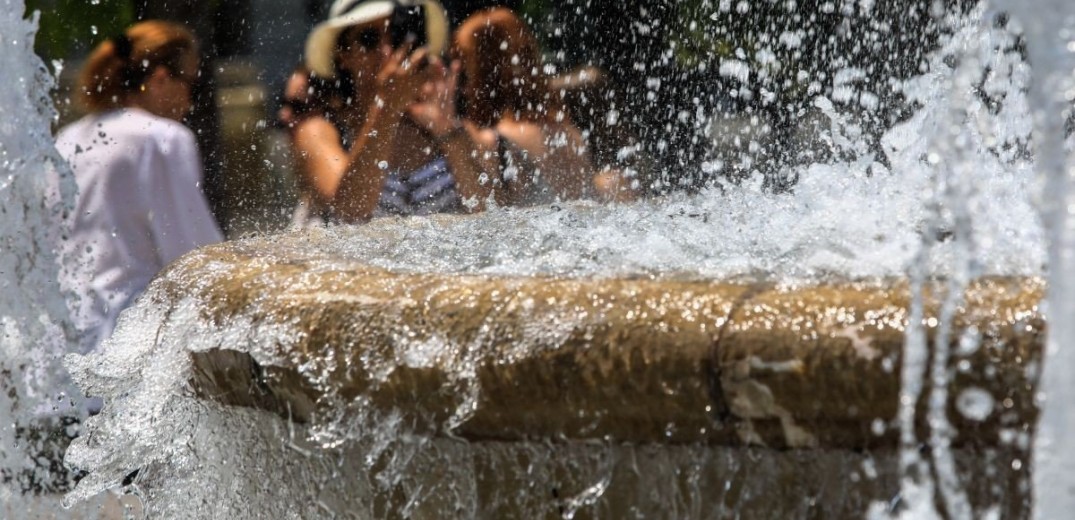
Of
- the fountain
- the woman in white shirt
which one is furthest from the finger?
the fountain

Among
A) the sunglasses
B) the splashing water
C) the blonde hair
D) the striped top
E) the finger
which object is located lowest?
the splashing water

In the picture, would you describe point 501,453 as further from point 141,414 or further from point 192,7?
point 192,7

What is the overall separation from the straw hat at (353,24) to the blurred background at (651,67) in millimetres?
1352

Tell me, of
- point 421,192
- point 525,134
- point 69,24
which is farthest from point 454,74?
point 69,24

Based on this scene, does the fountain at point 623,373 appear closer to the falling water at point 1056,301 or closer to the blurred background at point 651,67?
the falling water at point 1056,301

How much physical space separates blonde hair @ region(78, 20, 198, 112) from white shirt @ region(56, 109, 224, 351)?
0.07 meters

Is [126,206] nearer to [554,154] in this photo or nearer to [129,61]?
[129,61]

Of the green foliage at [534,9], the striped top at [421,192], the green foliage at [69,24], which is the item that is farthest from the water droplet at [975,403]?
the green foliage at [69,24]

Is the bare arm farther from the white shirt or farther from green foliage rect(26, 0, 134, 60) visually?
green foliage rect(26, 0, 134, 60)

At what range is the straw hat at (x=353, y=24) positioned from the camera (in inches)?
164

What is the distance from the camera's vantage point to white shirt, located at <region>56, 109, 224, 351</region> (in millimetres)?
3582

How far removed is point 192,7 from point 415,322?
535 centimetres

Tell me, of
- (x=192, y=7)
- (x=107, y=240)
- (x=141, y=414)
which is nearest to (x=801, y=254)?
(x=141, y=414)

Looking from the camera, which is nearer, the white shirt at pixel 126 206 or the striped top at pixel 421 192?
the white shirt at pixel 126 206
